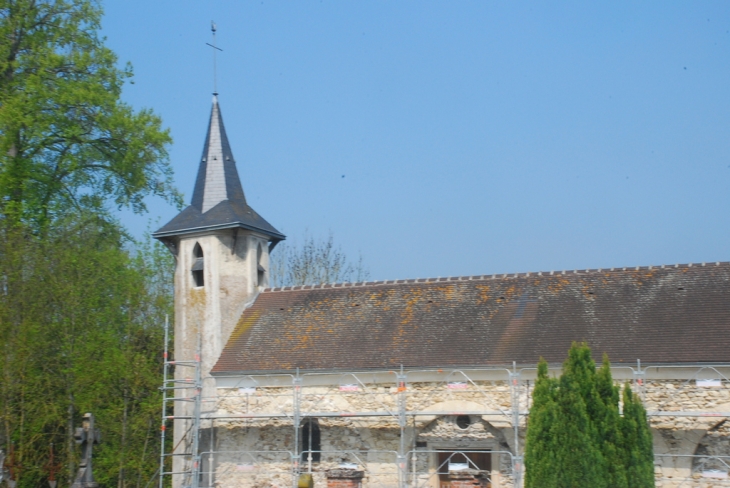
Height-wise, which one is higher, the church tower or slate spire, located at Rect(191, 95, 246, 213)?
slate spire, located at Rect(191, 95, 246, 213)

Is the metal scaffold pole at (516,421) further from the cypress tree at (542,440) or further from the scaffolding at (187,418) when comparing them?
the scaffolding at (187,418)

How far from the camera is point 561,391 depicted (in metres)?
13.4

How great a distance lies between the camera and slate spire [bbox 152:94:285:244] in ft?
72.5

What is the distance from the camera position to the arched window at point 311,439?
1923 centimetres

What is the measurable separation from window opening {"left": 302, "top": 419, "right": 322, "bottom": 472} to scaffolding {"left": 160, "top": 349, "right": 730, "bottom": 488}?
49 millimetres

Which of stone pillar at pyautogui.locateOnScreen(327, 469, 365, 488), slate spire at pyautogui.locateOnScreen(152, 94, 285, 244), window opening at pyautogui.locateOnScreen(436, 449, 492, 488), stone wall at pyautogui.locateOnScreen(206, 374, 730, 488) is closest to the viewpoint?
stone wall at pyautogui.locateOnScreen(206, 374, 730, 488)

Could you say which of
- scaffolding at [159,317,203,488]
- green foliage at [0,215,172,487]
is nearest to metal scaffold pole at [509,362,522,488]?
scaffolding at [159,317,203,488]

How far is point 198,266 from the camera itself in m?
22.1

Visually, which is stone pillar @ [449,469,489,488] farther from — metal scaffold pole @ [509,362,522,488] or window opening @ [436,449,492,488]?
metal scaffold pole @ [509,362,522,488]

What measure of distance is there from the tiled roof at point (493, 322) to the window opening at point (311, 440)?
134cm

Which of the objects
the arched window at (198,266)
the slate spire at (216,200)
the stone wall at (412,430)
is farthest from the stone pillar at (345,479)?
the slate spire at (216,200)

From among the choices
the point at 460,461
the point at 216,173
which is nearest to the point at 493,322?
the point at 460,461

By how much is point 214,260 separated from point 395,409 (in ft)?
21.0

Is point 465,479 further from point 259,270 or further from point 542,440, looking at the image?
point 259,270
